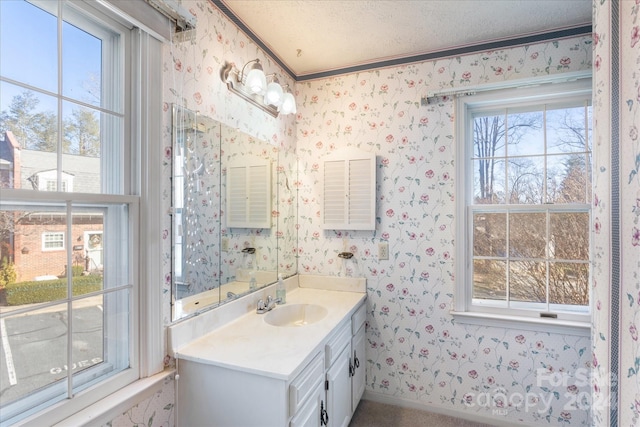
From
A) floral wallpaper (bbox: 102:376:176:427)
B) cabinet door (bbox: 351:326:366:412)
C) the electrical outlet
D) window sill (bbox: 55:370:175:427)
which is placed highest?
the electrical outlet

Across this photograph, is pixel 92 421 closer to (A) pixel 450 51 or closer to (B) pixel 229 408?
(B) pixel 229 408

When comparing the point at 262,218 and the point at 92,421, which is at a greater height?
the point at 262,218

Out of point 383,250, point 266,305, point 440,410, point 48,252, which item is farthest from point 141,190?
point 440,410

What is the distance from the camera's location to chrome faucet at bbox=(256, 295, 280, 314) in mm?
1819

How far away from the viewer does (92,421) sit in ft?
3.22

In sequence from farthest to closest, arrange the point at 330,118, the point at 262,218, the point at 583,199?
the point at 330,118
the point at 262,218
the point at 583,199

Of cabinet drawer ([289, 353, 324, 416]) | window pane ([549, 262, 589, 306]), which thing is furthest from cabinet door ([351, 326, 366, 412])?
window pane ([549, 262, 589, 306])

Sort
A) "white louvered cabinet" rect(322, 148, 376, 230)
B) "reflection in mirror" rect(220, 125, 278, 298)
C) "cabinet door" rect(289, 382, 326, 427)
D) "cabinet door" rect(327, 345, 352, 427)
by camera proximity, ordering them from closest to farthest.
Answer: "cabinet door" rect(289, 382, 326, 427) < "cabinet door" rect(327, 345, 352, 427) < "reflection in mirror" rect(220, 125, 278, 298) < "white louvered cabinet" rect(322, 148, 376, 230)

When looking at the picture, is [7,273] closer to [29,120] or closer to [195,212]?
[29,120]

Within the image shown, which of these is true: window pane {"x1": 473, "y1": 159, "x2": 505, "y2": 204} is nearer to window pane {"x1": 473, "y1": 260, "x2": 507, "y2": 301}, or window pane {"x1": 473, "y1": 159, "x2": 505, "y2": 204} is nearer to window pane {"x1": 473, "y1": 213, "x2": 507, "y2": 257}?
window pane {"x1": 473, "y1": 213, "x2": 507, "y2": 257}

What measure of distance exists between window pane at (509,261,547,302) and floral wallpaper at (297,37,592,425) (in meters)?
0.23

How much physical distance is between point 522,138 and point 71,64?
241cm

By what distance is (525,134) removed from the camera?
2.04 metres

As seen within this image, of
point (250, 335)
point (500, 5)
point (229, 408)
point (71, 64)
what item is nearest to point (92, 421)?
point (229, 408)
